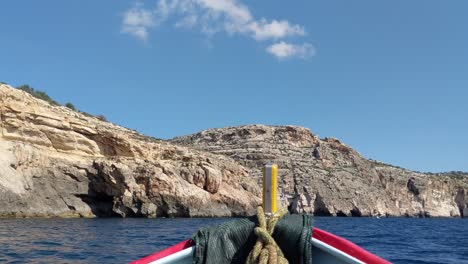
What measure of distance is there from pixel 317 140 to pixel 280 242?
93337 millimetres

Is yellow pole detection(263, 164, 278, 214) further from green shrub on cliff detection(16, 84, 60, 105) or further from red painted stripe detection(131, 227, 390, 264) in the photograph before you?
green shrub on cliff detection(16, 84, 60, 105)

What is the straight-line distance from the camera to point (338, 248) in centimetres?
319

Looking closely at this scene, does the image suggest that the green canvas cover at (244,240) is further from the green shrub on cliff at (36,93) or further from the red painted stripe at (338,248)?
the green shrub on cliff at (36,93)

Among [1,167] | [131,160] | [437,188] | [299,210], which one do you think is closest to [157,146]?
[131,160]

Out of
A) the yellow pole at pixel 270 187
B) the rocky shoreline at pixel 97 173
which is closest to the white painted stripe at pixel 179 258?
the yellow pole at pixel 270 187

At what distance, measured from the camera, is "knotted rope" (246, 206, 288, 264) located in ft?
10.2

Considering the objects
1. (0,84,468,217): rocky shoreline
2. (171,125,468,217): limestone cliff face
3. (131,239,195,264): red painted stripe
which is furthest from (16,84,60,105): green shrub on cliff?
(131,239,195,264): red painted stripe

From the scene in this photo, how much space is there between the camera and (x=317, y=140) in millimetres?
95312

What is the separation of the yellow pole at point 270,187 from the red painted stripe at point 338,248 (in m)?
0.35

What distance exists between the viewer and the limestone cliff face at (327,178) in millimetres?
75312

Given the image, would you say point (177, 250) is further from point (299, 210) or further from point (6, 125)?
point (299, 210)

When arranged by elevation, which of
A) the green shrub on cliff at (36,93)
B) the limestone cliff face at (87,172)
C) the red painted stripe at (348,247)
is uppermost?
the green shrub on cliff at (36,93)

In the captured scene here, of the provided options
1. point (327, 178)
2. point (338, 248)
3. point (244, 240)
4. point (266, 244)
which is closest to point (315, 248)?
point (338, 248)

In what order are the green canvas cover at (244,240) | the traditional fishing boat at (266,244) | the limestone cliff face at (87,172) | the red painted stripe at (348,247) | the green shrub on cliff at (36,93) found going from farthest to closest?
the green shrub on cliff at (36,93) → the limestone cliff face at (87,172) → the green canvas cover at (244,240) → the traditional fishing boat at (266,244) → the red painted stripe at (348,247)
